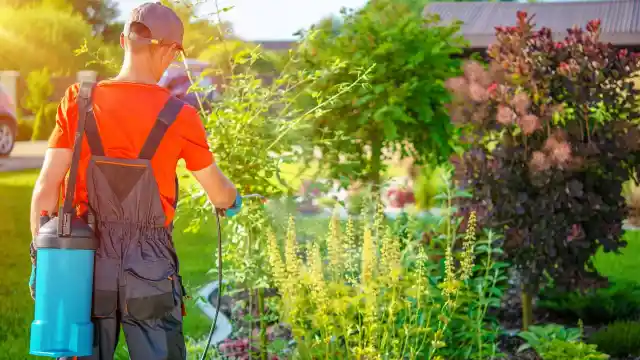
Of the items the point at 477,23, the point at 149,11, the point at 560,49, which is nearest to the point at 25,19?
the point at 477,23

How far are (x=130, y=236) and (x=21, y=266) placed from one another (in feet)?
17.6

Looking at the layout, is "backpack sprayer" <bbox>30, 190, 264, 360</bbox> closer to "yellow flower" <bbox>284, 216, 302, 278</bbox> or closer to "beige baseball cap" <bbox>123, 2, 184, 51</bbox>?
"beige baseball cap" <bbox>123, 2, 184, 51</bbox>

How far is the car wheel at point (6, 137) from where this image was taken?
Result: 14.4 metres

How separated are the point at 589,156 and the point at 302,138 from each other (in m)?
1.77

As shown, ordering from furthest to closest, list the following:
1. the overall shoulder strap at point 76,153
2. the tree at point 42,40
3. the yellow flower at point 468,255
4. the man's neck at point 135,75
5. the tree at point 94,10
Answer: the tree at point 94,10 → the tree at point 42,40 → the yellow flower at point 468,255 → the man's neck at point 135,75 → the overall shoulder strap at point 76,153

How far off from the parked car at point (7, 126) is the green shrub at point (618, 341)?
11.0 m

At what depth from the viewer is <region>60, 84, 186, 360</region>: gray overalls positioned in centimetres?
288

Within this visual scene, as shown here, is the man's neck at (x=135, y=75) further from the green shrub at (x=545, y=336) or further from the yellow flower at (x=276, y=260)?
the green shrub at (x=545, y=336)

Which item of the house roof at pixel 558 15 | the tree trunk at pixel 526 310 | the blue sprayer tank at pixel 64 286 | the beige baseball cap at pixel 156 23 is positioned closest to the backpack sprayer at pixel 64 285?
the blue sprayer tank at pixel 64 286

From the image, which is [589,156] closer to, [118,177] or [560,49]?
[560,49]

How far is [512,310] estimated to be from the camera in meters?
6.02

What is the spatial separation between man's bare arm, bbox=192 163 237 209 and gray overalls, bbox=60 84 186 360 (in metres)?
0.20

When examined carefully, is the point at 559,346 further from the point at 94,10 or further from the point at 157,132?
the point at 94,10

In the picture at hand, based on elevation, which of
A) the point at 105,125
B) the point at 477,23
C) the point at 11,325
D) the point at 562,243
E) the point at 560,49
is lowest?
the point at 11,325
